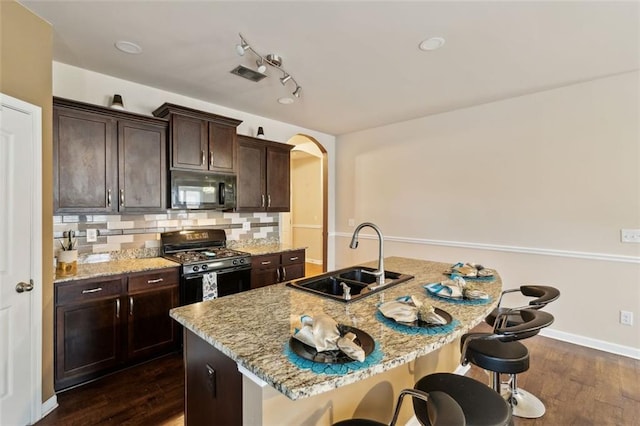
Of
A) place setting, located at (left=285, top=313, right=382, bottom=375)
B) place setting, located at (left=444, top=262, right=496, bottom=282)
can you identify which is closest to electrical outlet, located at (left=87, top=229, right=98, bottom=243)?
place setting, located at (left=285, top=313, right=382, bottom=375)

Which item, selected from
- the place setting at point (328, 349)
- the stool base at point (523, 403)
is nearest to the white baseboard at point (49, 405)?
the place setting at point (328, 349)

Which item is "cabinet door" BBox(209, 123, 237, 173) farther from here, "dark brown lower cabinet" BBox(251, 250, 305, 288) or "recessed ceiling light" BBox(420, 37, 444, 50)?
"recessed ceiling light" BBox(420, 37, 444, 50)

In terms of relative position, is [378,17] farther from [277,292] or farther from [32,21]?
[32,21]

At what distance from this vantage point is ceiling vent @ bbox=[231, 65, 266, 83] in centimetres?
278

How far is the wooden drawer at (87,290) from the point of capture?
2.27 metres

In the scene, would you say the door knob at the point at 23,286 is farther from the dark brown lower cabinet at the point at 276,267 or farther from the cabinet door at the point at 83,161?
the dark brown lower cabinet at the point at 276,267

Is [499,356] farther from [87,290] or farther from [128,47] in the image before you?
[128,47]

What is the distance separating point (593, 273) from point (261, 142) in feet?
A: 13.4

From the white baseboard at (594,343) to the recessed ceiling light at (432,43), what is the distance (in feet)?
10.7

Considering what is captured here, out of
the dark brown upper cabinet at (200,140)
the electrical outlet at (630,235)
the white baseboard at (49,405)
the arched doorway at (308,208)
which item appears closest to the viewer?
the white baseboard at (49,405)

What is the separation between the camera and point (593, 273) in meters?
3.12

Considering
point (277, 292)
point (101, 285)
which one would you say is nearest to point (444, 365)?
point (277, 292)

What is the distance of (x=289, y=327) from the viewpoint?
1.30 meters

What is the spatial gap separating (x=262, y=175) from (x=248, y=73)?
146cm
